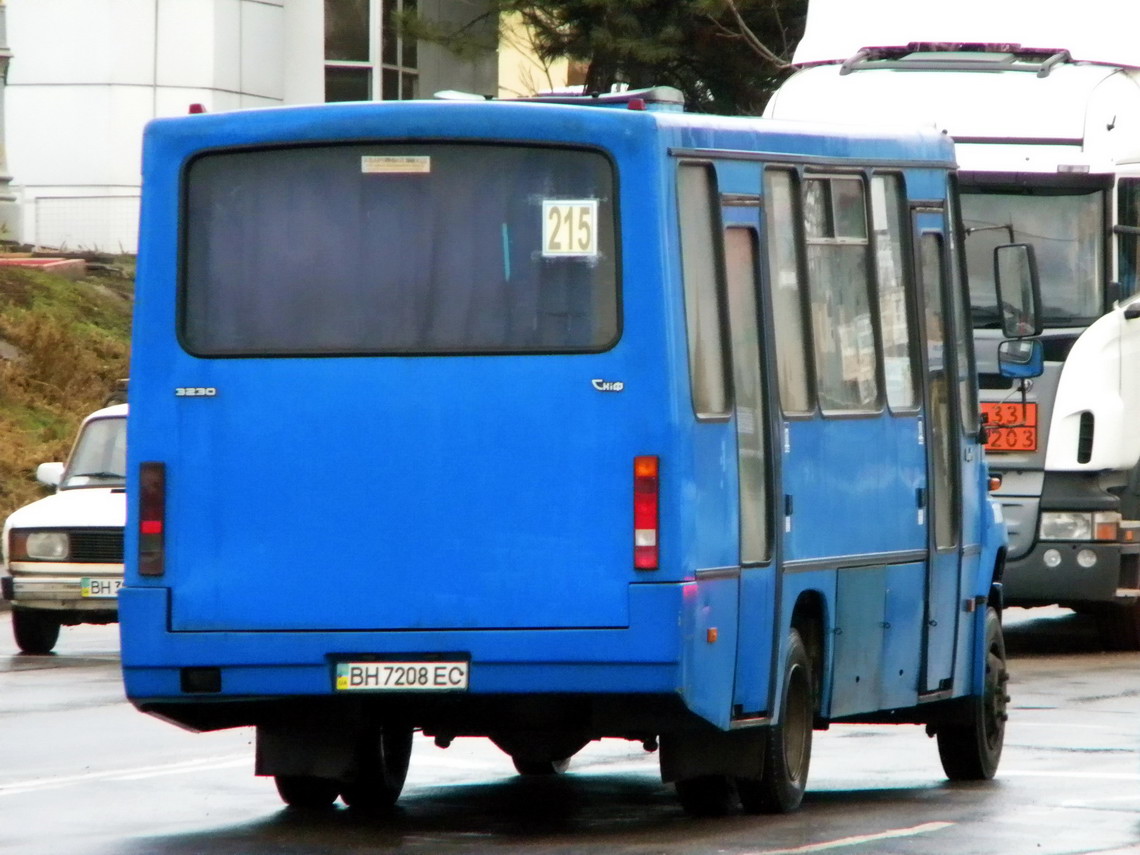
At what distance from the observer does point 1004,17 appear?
19.4 m

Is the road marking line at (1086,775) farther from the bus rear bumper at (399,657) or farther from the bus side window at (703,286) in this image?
the bus rear bumper at (399,657)

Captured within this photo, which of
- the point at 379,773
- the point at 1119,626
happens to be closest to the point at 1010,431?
the point at 1119,626

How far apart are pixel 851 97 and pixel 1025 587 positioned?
3.48m

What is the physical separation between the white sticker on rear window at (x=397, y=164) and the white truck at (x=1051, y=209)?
8353 millimetres

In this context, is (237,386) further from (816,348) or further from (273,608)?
(816,348)

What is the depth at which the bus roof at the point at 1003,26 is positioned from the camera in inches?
762

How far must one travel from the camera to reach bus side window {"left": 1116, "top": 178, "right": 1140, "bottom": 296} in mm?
18922

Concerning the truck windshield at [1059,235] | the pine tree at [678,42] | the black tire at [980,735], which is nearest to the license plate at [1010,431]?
the truck windshield at [1059,235]

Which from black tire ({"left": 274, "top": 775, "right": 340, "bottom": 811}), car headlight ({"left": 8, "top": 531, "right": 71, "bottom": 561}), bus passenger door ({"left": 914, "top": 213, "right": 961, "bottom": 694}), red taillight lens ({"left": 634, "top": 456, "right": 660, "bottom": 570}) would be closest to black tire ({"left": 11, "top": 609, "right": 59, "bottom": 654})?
car headlight ({"left": 8, "top": 531, "right": 71, "bottom": 561})

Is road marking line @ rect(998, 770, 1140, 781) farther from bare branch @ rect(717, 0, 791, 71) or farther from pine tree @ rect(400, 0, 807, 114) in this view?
pine tree @ rect(400, 0, 807, 114)

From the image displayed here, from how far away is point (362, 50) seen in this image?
1791 inches

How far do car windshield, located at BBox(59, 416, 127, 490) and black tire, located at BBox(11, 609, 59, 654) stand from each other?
105cm

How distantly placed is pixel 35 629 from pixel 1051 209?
766 cm

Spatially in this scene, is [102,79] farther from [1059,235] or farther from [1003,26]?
[1059,235]
